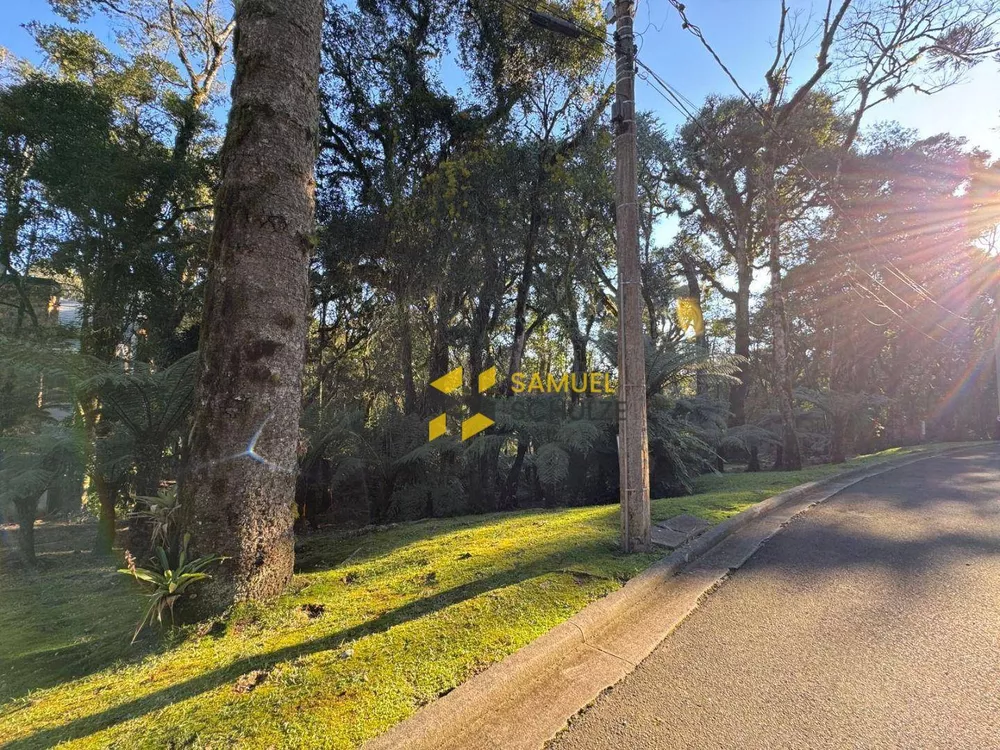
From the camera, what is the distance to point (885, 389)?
69.9 feet

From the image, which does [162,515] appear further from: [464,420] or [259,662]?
[464,420]

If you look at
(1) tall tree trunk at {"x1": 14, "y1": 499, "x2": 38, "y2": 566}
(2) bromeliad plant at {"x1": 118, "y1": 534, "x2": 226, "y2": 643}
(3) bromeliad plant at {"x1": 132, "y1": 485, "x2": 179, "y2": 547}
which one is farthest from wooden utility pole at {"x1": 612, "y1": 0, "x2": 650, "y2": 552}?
(1) tall tree trunk at {"x1": 14, "y1": 499, "x2": 38, "y2": 566}

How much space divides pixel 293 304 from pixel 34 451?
4379 millimetres

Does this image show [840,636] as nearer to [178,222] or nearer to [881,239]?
[178,222]

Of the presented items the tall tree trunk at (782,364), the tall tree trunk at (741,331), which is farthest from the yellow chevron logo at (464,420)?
the tall tree trunk at (741,331)

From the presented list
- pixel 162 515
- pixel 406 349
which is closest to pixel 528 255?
pixel 406 349

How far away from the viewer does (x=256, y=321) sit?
318cm

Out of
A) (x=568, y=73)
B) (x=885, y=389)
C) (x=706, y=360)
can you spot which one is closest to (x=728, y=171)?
(x=568, y=73)

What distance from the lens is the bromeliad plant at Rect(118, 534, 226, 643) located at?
274 centimetres

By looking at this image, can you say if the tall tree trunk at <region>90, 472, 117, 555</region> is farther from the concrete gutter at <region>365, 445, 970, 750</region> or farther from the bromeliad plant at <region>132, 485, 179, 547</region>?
the concrete gutter at <region>365, 445, 970, 750</region>

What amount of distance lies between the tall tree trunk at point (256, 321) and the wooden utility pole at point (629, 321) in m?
2.65

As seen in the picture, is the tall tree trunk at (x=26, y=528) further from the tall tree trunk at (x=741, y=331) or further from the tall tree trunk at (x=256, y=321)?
the tall tree trunk at (x=741, y=331)

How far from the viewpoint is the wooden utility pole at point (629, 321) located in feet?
13.5

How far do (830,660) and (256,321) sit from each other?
4002 mm
